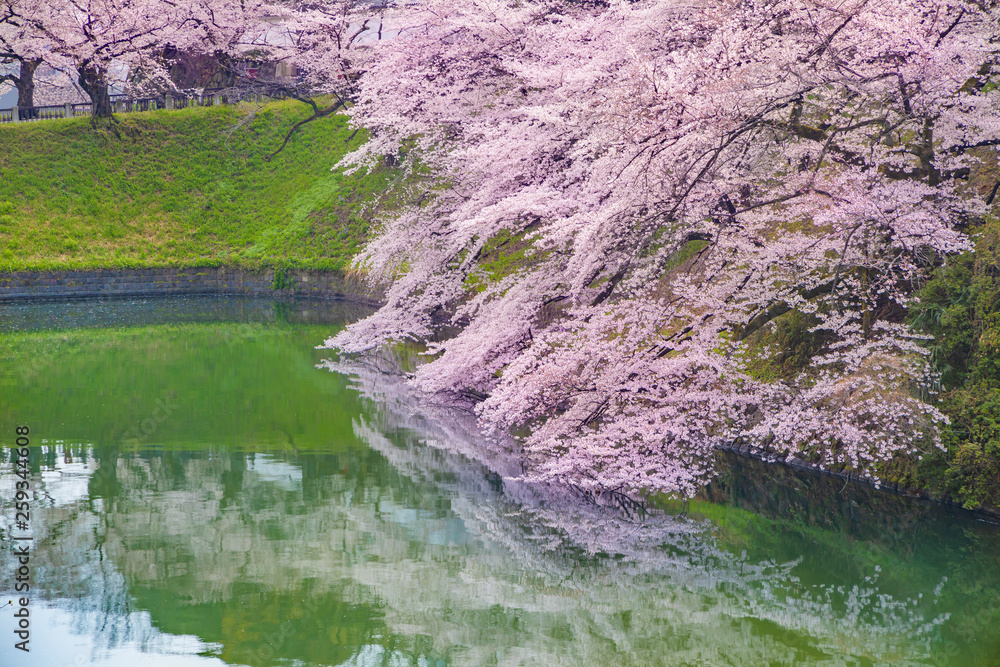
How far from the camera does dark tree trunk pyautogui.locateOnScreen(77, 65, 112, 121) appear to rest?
33281mm

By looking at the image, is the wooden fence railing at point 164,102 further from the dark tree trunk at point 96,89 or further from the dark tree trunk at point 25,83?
the dark tree trunk at point 96,89

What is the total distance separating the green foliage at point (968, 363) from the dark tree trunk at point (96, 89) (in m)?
31.9

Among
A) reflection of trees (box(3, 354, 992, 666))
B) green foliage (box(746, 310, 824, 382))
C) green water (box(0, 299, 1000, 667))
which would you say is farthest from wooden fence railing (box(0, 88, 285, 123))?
green foliage (box(746, 310, 824, 382))

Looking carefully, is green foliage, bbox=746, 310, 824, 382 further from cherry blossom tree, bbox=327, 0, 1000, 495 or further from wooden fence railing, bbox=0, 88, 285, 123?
wooden fence railing, bbox=0, 88, 285, 123

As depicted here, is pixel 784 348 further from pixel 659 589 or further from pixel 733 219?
pixel 659 589

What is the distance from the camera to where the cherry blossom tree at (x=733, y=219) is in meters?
9.69

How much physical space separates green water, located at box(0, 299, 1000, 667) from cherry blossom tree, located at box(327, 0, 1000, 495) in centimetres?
90

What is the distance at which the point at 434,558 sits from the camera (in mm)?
8898

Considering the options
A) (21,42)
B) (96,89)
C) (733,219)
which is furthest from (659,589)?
(21,42)

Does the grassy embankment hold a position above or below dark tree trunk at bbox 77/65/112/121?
below

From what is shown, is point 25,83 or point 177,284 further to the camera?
point 25,83

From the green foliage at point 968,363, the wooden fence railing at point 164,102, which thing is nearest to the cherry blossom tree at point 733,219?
the green foliage at point 968,363

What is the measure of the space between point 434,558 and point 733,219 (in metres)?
5.49

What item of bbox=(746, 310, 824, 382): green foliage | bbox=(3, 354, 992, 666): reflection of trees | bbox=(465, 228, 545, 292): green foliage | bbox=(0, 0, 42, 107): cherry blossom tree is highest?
bbox=(0, 0, 42, 107): cherry blossom tree
